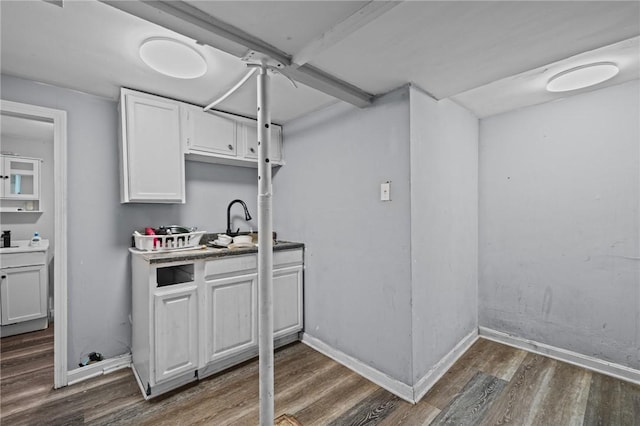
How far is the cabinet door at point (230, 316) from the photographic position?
201 centimetres

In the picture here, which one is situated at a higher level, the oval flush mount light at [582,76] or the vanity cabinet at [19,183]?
the oval flush mount light at [582,76]

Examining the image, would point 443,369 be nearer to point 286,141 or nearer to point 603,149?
point 603,149

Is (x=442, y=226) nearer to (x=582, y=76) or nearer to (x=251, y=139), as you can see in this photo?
(x=582, y=76)

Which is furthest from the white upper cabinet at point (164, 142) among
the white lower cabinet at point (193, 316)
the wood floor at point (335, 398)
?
the wood floor at point (335, 398)

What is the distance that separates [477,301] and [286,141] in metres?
2.37

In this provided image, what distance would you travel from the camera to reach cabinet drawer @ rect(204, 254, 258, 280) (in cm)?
200

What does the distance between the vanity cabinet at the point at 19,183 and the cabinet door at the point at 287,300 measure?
3.09 meters

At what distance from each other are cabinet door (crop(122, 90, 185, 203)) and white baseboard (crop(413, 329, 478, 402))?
84.0 inches

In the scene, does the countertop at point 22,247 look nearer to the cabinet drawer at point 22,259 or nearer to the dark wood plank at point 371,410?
the cabinet drawer at point 22,259

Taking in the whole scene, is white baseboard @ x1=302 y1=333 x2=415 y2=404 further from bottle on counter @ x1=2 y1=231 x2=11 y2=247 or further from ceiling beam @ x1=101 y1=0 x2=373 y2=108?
bottle on counter @ x1=2 y1=231 x2=11 y2=247

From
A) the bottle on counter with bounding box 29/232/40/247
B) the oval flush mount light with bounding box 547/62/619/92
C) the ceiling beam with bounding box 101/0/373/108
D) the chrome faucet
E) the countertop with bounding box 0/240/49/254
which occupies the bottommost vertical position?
the countertop with bounding box 0/240/49/254

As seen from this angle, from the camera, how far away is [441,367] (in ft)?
6.67

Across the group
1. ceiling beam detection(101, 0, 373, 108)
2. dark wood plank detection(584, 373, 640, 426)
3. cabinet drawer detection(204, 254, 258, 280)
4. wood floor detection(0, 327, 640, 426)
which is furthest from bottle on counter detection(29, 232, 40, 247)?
dark wood plank detection(584, 373, 640, 426)

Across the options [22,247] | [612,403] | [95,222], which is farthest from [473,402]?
[22,247]
